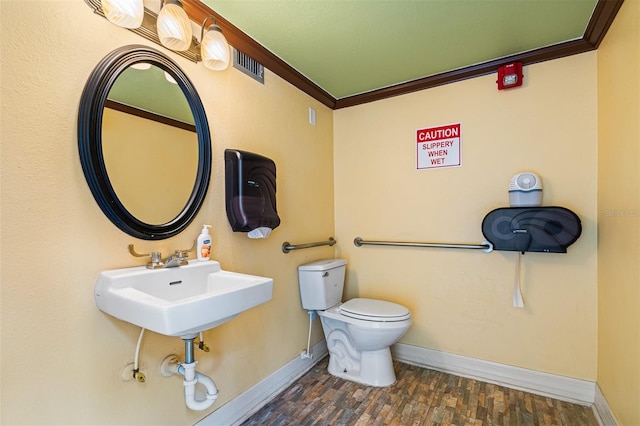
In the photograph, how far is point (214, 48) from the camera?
4.45 ft

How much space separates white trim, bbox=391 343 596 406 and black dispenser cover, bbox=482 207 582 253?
810 mm

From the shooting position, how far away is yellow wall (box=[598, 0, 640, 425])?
1240 mm

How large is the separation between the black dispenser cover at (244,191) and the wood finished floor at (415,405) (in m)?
1.09

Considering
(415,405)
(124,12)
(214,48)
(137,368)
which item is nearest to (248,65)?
(214,48)

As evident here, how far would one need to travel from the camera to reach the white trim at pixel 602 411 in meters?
1.47

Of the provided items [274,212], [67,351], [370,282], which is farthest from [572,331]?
[67,351]

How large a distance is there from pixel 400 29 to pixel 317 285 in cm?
164

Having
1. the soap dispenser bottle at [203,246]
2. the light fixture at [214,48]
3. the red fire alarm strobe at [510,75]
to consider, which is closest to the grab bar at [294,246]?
the soap dispenser bottle at [203,246]

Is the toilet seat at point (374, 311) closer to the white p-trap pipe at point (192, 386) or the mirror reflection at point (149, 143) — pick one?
the white p-trap pipe at point (192, 386)

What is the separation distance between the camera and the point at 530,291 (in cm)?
188

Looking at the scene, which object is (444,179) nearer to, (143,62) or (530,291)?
(530,291)

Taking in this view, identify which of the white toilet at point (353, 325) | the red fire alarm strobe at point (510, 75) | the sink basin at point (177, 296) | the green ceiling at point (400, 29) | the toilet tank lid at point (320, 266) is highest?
the green ceiling at point (400, 29)

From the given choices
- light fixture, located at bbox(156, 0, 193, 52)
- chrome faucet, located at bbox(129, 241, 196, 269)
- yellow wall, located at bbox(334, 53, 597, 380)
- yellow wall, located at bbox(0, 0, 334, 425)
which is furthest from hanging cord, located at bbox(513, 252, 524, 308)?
light fixture, located at bbox(156, 0, 193, 52)

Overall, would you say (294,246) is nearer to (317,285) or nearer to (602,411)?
(317,285)
